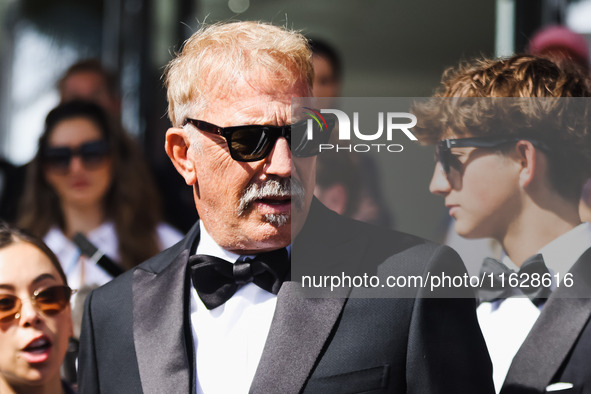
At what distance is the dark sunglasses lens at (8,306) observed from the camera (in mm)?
2436

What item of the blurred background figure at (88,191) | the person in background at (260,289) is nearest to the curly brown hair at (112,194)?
the blurred background figure at (88,191)

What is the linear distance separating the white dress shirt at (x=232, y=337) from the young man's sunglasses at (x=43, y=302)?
512 mm

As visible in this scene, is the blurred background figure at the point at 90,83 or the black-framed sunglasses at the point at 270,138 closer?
the black-framed sunglasses at the point at 270,138

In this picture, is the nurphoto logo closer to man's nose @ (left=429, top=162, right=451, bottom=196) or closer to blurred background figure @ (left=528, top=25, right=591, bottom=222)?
man's nose @ (left=429, top=162, right=451, bottom=196)

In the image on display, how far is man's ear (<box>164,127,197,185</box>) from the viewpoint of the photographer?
7.69 feet

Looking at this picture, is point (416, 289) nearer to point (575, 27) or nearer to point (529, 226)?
point (529, 226)

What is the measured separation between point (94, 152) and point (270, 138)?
6.20 ft

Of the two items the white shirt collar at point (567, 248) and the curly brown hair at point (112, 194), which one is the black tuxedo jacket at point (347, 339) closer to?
the white shirt collar at point (567, 248)

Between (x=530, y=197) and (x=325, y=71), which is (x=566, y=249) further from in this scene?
(x=325, y=71)

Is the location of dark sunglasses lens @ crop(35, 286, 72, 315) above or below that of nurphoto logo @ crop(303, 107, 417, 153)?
below

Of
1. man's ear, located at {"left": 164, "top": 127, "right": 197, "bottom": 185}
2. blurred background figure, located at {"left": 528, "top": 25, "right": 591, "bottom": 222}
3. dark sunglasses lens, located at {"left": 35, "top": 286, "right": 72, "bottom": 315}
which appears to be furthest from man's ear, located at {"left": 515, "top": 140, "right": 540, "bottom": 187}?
dark sunglasses lens, located at {"left": 35, "top": 286, "right": 72, "bottom": 315}

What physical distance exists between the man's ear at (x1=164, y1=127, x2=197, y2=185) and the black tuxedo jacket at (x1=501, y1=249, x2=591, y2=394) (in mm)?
1082

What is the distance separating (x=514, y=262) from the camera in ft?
6.79

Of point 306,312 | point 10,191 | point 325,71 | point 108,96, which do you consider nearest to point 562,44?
point 325,71
